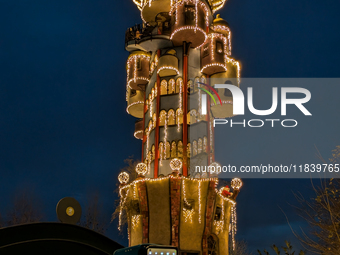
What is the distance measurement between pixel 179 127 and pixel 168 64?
572cm

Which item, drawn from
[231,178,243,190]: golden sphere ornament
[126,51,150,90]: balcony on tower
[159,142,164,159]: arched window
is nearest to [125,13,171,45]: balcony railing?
[126,51,150,90]: balcony on tower

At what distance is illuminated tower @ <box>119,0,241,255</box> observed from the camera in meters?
29.7

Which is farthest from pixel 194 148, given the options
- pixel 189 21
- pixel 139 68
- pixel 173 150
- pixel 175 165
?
pixel 189 21

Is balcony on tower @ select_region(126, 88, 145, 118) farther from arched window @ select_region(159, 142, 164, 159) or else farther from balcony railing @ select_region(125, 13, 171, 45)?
arched window @ select_region(159, 142, 164, 159)

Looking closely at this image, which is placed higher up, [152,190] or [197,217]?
[152,190]

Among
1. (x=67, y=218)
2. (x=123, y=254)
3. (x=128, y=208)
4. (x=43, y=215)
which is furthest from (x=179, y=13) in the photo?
(x=43, y=215)

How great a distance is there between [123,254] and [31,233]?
4634 millimetres

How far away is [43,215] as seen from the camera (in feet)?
164

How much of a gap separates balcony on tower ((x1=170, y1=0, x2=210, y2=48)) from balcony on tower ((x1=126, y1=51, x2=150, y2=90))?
5397mm

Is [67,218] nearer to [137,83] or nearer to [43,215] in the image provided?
[137,83]

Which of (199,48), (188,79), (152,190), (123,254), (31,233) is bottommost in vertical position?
(123,254)

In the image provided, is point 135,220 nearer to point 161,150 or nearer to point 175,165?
point 175,165

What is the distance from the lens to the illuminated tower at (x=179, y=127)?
29719 mm

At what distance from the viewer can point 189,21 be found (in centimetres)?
3291
